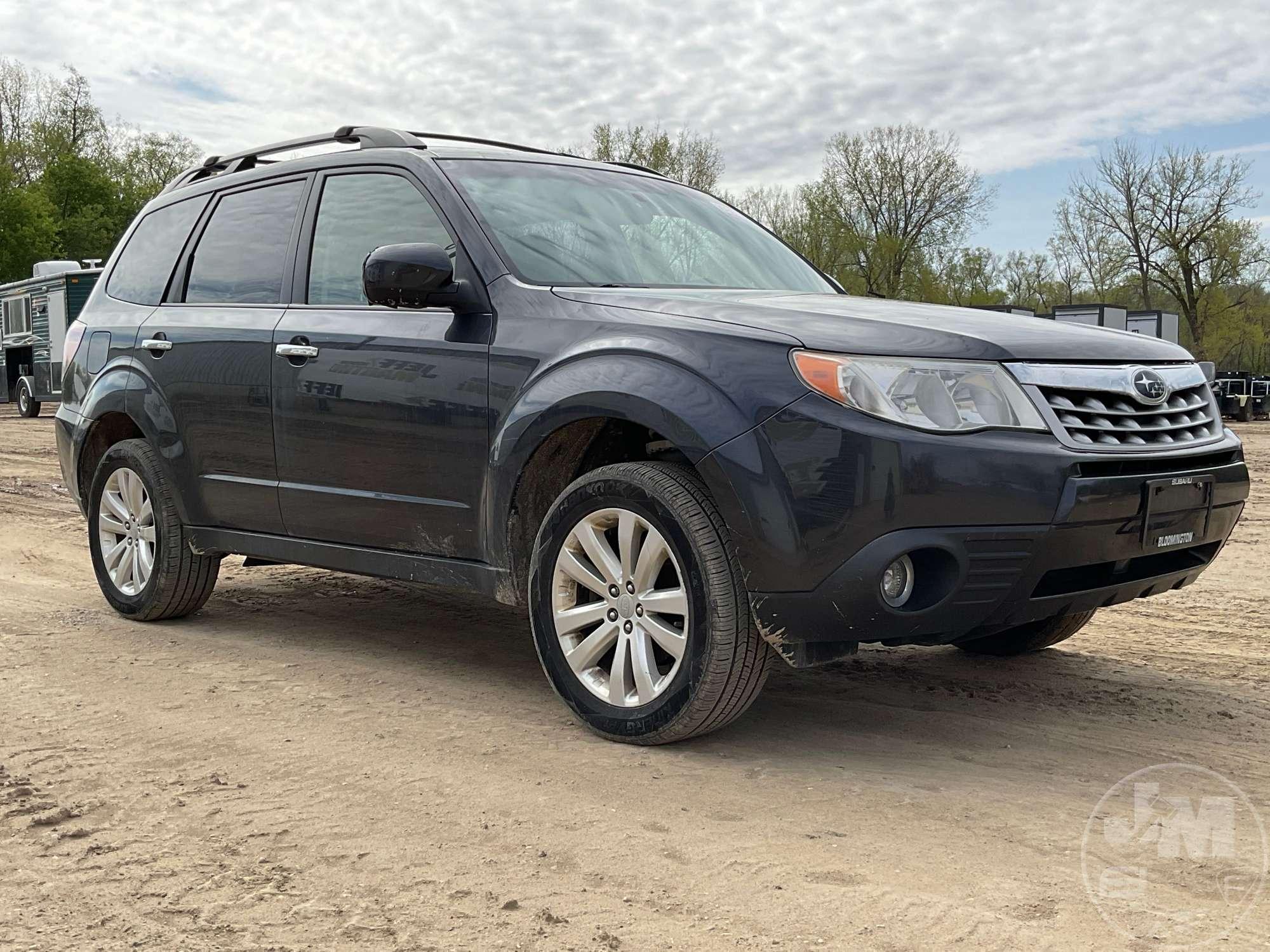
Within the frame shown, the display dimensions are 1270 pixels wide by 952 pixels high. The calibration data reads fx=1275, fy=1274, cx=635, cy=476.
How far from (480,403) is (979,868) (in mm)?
2127

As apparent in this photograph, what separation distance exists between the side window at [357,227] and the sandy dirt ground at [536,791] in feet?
4.78

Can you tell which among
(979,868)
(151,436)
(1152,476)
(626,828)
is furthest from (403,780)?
(151,436)

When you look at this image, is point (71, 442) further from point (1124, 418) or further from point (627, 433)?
point (1124, 418)

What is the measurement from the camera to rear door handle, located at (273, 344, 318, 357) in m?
4.69

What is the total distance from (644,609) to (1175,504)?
1544mm

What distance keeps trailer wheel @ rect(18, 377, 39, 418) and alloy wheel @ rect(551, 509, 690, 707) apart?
26.0 meters

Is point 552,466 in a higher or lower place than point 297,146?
lower

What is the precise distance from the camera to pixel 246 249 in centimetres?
532

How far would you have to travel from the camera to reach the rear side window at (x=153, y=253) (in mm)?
5758

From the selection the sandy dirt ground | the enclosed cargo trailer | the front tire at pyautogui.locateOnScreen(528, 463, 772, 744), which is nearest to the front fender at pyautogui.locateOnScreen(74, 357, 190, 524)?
the sandy dirt ground

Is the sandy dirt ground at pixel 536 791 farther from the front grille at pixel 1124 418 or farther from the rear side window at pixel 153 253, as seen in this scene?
the rear side window at pixel 153 253

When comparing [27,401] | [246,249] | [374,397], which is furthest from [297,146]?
[27,401]

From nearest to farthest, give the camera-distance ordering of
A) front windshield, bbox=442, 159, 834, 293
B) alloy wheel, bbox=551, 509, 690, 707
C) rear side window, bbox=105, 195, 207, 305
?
1. alloy wheel, bbox=551, 509, 690, 707
2. front windshield, bbox=442, 159, 834, 293
3. rear side window, bbox=105, 195, 207, 305

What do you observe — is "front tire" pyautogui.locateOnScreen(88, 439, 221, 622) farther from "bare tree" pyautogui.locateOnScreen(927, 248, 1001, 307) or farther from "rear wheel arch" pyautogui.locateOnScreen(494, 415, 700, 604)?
"bare tree" pyautogui.locateOnScreen(927, 248, 1001, 307)
